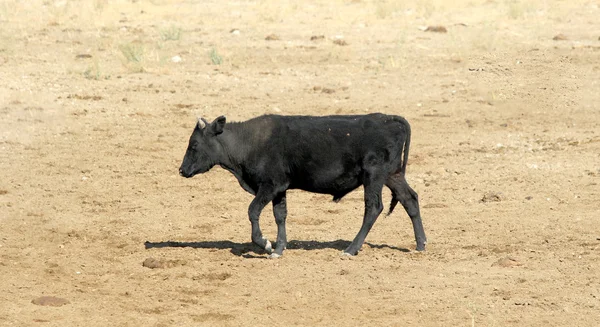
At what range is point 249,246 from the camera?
10648 millimetres

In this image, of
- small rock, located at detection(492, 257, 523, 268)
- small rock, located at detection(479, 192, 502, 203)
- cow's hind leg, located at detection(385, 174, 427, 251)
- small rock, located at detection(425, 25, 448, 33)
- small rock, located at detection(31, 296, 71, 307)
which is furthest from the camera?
small rock, located at detection(425, 25, 448, 33)

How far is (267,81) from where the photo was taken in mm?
19031

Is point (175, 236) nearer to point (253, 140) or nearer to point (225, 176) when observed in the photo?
point (253, 140)

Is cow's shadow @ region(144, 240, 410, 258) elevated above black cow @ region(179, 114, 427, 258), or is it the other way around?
black cow @ region(179, 114, 427, 258)

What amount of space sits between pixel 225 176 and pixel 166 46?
891 cm

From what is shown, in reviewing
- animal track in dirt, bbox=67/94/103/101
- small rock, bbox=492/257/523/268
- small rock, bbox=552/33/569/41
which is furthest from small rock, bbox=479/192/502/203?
small rock, bbox=552/33/569/41

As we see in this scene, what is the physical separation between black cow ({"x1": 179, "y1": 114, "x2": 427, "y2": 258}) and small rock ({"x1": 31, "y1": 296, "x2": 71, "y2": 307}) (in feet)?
6.70

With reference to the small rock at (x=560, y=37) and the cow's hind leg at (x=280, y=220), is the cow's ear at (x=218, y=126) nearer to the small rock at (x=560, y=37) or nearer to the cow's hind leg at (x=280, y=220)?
the cow's hind leg at (x=280, y=220)

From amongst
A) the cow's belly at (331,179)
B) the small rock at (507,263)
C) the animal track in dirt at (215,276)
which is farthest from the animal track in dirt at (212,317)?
the small rock at (507,263)

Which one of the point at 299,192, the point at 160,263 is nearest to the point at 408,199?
the point at 160,263

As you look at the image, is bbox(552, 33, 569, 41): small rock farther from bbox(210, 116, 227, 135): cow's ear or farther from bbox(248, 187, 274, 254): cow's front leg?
bbox(248, 187, 274, 254): cow's front leg

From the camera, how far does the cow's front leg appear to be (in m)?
10.1

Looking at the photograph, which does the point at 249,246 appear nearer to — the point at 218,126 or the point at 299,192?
the point at 218,126

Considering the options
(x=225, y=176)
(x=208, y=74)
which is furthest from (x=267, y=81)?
(x=225, y=176)
